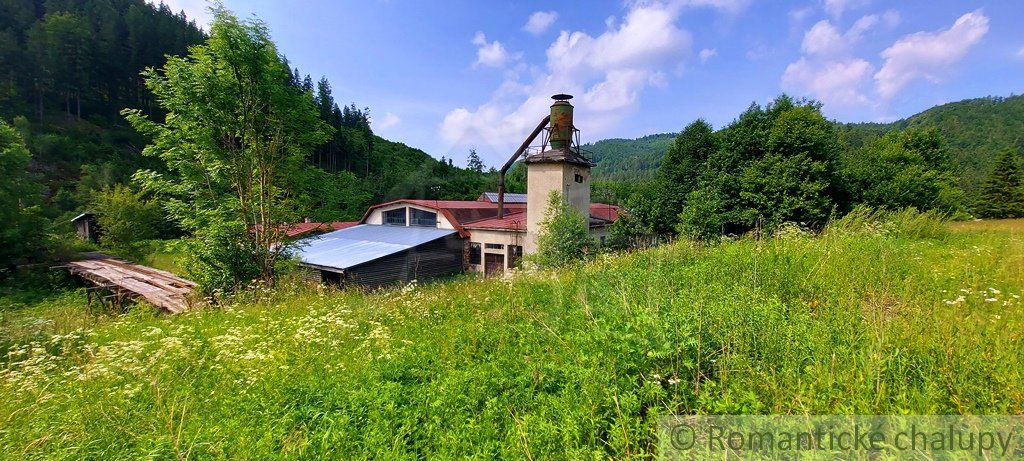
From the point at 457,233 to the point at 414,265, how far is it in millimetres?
3913

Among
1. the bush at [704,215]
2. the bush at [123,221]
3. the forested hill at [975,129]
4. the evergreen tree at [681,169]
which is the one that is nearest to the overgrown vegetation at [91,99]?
the bush at [123,221]

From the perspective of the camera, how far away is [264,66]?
29.5ft

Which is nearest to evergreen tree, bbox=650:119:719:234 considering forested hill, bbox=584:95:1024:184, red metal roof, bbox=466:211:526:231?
red metal roof, bbox=466:211:526:231

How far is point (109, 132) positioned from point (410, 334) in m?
73.0

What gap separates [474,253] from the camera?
76.8ft

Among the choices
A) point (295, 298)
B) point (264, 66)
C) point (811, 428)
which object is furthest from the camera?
point (264, 66)

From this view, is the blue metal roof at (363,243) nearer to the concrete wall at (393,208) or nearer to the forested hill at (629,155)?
the concrete wall at (393,208)

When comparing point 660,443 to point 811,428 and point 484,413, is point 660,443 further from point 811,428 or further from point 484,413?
point 484,413

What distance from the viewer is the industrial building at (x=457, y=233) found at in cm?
1808

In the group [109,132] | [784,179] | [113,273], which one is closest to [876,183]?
[784,179]

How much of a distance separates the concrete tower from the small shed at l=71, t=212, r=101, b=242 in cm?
3721

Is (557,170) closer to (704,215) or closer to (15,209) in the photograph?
(704,215)

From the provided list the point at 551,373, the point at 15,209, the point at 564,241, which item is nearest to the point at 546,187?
the point at 564,241

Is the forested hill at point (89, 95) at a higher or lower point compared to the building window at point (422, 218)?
higher
